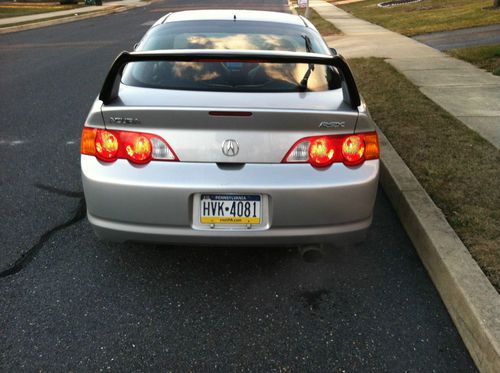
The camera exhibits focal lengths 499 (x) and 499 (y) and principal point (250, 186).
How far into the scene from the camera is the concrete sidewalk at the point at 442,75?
607cm

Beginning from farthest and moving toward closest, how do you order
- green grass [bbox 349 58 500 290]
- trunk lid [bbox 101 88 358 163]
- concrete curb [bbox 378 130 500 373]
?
green grass [bbox 349 58 500 290]
trunk lid [bbox 101 88 358 163]
concrete curb [bbox 378 130 500 373]

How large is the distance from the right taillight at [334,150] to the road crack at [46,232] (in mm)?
1876

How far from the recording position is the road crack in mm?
3188

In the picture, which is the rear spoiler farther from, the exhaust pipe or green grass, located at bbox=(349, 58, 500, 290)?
green grass, located at bbox=(349, 58, 500, 290)

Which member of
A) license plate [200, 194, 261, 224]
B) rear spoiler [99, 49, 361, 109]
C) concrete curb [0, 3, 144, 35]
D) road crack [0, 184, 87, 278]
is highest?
rear spoiler [99, 49, 361, 109]

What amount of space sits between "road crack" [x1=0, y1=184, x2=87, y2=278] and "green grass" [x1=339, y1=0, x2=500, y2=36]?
1293 centimetres

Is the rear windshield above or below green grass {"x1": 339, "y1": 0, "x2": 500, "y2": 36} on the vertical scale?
above

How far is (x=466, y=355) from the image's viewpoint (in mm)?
2463

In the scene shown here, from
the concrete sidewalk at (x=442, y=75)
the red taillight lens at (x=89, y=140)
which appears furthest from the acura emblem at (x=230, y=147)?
the concrete sidewalk at (x=442, y=75)

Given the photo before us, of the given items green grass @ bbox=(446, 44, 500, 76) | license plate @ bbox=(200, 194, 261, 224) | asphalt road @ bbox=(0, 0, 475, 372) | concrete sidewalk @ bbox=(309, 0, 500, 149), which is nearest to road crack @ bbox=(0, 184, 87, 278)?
asphalt road @ bbox=(0, 0, 475, 372)

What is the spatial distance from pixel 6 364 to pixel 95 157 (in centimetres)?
113

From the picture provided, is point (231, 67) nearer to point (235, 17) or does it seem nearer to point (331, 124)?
point (331, 124)

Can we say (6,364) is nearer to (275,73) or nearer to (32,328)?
(32,328)

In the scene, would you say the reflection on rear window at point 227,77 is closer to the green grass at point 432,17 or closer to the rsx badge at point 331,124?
the rsx badge at point 331,124
